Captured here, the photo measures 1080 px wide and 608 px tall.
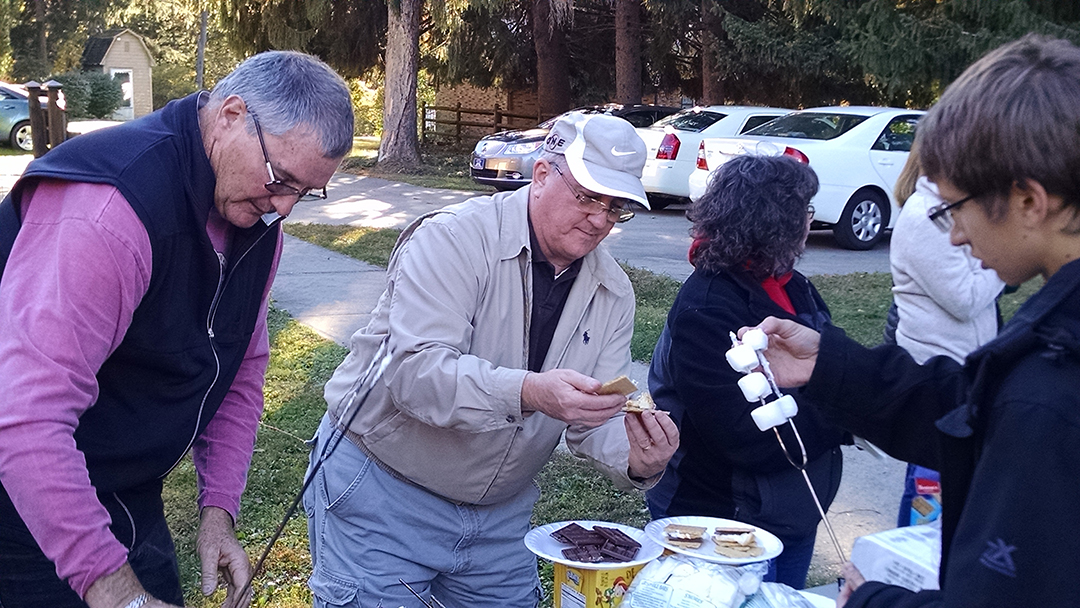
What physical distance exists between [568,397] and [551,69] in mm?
23448

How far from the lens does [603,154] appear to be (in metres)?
2.71

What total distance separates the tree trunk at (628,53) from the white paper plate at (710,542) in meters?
20.3

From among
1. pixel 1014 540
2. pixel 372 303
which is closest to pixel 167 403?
pixel 1014 540

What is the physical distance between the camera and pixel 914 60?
16.0 meters

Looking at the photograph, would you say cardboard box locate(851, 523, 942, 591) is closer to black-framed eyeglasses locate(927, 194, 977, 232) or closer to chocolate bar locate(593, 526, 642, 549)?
chocolate bar locate(593, 526, 642, 549)

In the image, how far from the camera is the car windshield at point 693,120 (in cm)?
1603

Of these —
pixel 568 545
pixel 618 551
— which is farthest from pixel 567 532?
pixel 618 551

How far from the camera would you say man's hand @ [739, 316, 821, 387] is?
91.0 inches

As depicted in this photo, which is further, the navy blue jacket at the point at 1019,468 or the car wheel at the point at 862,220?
the car wheel at the point at 862,220

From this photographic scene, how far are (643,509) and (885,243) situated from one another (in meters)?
9.64

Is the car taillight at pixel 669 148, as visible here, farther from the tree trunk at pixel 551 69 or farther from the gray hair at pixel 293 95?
the gray hair at pixel 293 95

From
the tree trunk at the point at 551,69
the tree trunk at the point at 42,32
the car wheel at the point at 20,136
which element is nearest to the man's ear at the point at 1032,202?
the tree trunk at the point at 551,69

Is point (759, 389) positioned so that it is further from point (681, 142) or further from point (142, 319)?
point (681, 142)

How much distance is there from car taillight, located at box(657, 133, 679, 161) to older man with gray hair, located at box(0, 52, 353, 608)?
1276 centimetres
